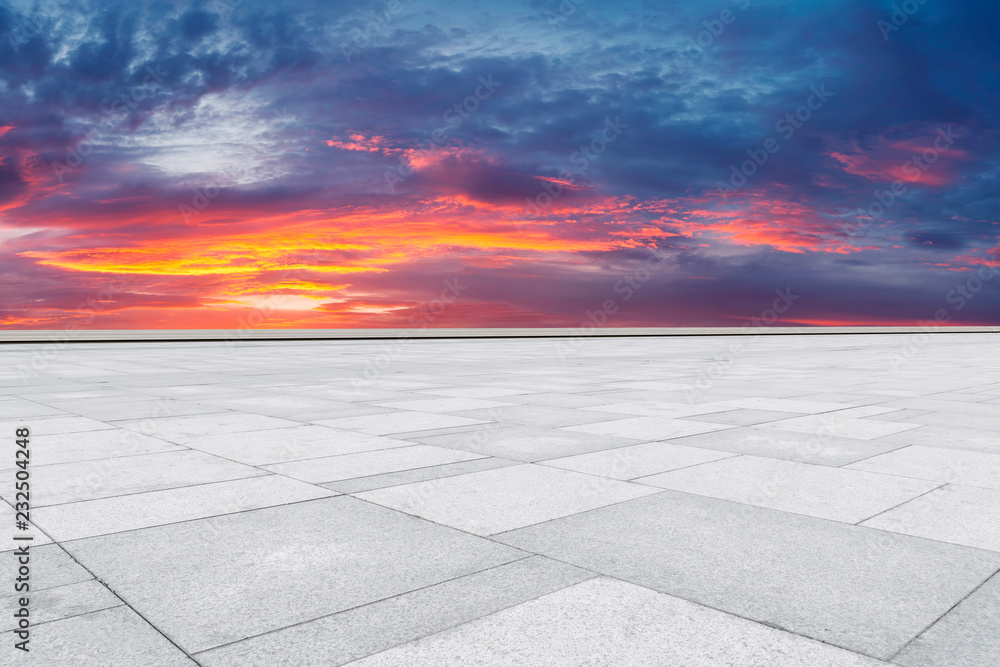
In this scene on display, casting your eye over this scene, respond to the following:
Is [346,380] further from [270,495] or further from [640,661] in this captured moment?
[640,661]

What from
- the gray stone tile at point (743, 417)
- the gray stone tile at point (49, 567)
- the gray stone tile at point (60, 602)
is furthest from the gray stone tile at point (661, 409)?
the gray stone tile at point (60, 602)

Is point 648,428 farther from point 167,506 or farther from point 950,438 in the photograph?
point 167,506

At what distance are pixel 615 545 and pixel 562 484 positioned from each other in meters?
1.74

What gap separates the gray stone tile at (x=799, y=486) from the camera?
5.97 meters

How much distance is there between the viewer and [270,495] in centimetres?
621

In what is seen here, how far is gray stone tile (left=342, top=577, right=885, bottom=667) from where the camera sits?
333 cm

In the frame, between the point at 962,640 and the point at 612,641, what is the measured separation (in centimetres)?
173

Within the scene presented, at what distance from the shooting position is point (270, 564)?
454cm

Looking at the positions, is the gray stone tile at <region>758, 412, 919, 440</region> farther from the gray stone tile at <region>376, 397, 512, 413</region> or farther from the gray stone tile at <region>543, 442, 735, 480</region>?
the gray stone tile at <region>376, 397, 512, 413</region>

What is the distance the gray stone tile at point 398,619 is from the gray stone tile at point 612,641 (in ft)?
0.37

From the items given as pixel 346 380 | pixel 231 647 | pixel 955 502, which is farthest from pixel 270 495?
pixel 346 380

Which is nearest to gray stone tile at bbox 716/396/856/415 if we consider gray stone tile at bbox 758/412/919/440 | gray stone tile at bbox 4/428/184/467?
gray stone tile at bbox 758/412/919/440

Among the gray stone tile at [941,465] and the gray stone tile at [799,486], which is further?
the gray stone tile at [941,465]

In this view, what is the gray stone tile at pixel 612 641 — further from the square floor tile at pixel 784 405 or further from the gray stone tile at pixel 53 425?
the square floor tile at pixel 784 405
